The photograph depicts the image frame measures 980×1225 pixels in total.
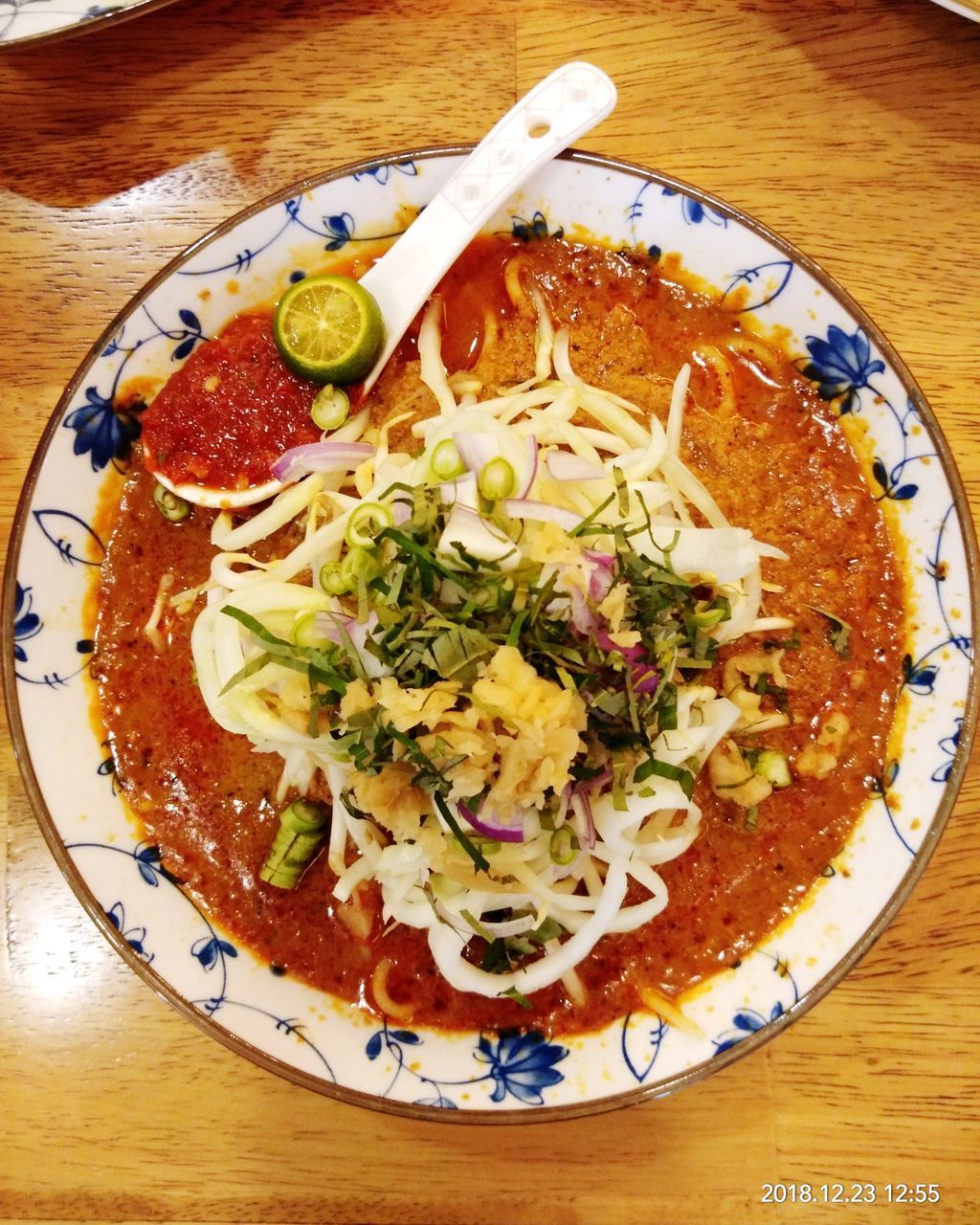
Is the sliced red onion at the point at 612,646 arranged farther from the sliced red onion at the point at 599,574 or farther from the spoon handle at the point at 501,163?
the spoon handle at the point at 501,163

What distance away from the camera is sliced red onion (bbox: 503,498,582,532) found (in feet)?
4.85

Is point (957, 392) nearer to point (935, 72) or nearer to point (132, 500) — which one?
point (935, 72)

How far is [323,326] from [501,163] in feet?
1.60

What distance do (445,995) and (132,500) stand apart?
1252 millimetres

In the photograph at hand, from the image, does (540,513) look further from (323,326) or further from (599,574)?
(323,326)

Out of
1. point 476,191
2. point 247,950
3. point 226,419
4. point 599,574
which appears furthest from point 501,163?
point 247,950

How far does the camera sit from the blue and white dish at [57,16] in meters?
1.69

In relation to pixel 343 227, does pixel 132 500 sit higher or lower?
lower

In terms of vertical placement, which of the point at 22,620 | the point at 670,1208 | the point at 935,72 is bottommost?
the point at 670,1208

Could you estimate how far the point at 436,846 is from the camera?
55.6 inches

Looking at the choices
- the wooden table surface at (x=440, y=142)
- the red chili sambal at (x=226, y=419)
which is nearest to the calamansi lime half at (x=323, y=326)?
the red chili sambal at (x=226, y=419)

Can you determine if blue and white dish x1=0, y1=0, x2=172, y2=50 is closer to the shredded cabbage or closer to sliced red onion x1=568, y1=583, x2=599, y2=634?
the shredded cabbage

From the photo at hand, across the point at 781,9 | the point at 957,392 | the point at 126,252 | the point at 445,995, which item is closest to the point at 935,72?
the point at 781,9

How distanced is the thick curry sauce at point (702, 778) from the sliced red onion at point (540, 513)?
15.7 inches
